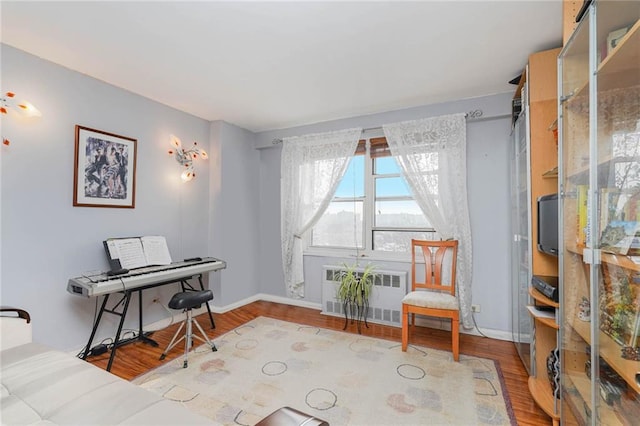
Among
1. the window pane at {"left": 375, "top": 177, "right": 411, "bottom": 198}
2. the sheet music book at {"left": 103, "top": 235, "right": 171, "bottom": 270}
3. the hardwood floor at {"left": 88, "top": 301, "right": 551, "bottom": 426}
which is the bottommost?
the hardwood floor at {"left": 88, "top": 301, "right": 551, "bottom": 426}

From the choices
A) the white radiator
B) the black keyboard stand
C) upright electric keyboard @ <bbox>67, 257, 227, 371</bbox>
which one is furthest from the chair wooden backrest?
the black keyboard stand

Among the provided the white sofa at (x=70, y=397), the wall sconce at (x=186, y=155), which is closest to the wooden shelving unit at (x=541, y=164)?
the white sofa at (x=70, y=397)

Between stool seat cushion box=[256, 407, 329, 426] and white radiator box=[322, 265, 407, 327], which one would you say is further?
white radiator box=[322, 265, 407, 327]

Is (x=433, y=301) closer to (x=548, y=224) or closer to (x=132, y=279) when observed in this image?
(x=548, y=224)

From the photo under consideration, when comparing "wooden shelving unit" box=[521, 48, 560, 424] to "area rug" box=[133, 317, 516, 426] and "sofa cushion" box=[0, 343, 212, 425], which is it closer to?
"area rug" box=[133, 317, 516, 426]

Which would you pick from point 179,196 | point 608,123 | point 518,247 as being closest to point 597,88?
point 608,123

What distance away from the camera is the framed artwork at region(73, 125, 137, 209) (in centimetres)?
262

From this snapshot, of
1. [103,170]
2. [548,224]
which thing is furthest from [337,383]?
[103,170]

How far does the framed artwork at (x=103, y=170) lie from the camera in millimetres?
2625

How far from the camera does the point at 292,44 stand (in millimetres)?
2180

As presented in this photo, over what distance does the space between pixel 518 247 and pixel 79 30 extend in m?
3.90

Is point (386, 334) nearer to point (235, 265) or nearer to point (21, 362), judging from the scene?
point (235, 265)

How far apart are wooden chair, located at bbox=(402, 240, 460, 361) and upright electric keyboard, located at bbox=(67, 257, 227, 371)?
2173 millimetres

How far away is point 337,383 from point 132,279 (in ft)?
6.38
